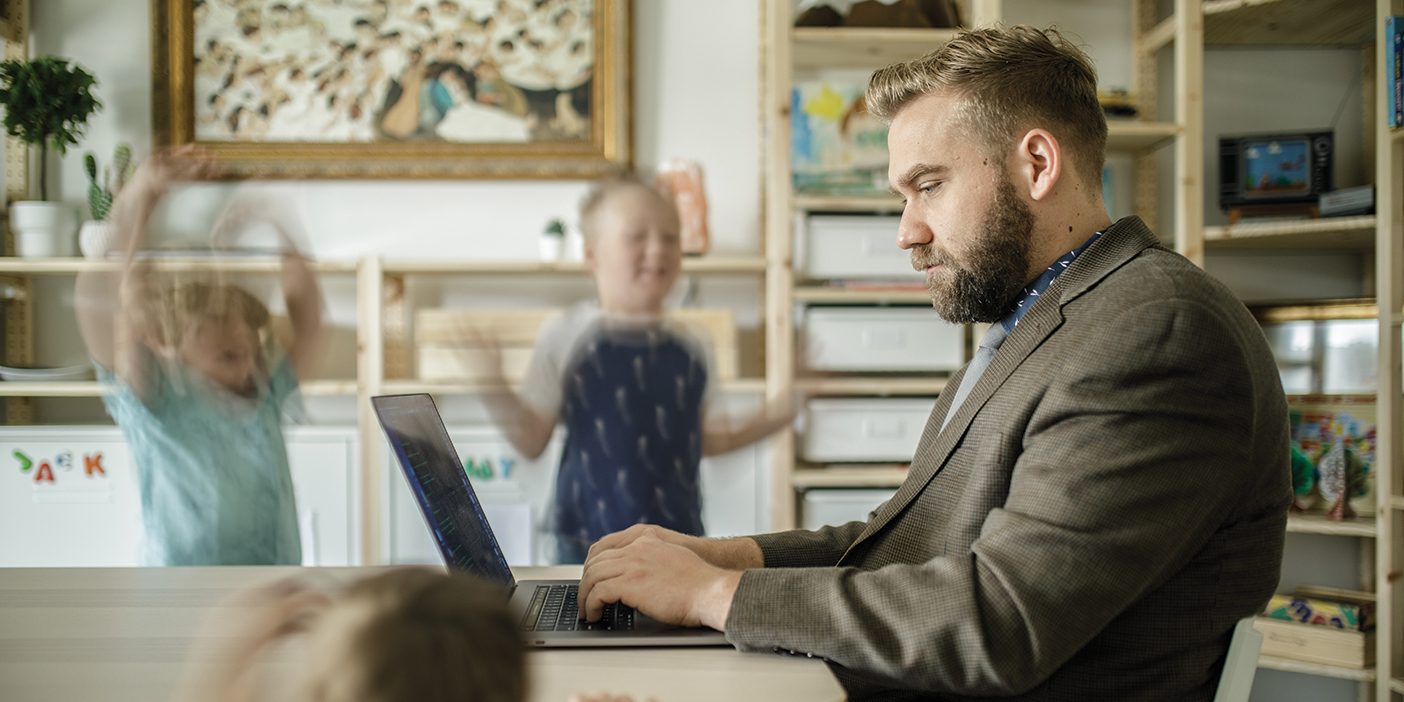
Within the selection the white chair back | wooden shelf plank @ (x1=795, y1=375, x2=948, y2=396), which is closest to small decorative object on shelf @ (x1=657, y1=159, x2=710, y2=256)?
wooden shelf plank @ (x1=795, y1=375, x2=948, y2=396)

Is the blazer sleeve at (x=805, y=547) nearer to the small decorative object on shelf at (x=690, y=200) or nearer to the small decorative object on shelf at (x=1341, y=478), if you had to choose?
the small decorative object on shelf at (x=690, y=200)

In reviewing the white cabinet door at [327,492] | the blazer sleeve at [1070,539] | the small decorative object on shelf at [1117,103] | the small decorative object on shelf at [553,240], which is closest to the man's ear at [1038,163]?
the blazer sleeve at [1070,539]

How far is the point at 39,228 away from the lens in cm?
277

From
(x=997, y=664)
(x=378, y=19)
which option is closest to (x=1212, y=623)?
(x=997, y=664)

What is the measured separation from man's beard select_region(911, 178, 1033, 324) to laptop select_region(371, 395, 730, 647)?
533 millimetres

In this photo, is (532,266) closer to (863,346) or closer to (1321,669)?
(863,346)

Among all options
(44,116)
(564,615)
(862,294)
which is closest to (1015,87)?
(564,615)

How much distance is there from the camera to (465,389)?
8.86 ft

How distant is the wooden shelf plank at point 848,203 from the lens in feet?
8.78

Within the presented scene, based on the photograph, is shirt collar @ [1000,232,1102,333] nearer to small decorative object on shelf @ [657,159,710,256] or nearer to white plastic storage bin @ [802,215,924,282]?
white plastic storage bin @ [802,215,924,282]

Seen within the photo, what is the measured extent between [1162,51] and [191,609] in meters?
2.92

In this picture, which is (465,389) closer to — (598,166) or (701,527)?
(598,166)

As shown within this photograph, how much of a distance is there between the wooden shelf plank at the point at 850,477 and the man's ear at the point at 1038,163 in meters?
1.55

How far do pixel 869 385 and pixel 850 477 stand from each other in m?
0.25
